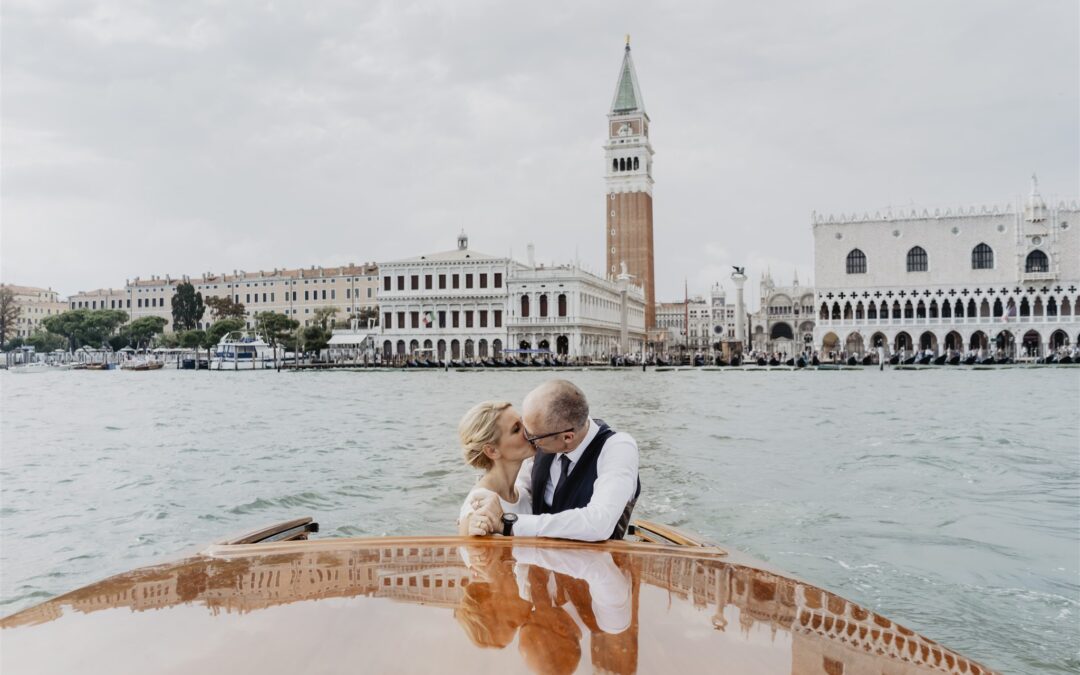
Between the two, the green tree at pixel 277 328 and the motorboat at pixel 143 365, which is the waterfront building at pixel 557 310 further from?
the motorboat at pixel 143 365

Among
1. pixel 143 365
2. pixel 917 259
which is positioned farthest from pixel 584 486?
pixel 143 365

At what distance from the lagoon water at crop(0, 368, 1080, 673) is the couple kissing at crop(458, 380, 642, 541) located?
964 millimetres

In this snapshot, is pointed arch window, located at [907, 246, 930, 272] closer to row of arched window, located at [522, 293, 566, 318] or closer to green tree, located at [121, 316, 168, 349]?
row of arched window, located at [522, 293, 566, 318]

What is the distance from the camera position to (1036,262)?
166 ft

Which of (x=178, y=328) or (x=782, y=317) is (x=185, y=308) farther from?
(x=782, y=317)

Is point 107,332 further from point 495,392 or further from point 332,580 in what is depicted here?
point 332,580

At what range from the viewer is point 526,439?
8.97 feet

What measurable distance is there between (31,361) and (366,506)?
227 feet

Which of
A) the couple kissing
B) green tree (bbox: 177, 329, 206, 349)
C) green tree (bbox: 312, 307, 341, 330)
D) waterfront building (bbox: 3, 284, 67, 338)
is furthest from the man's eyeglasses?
waterfront building (bbox: 3, 284, 67, 338)

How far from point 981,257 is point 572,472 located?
56.7 meters

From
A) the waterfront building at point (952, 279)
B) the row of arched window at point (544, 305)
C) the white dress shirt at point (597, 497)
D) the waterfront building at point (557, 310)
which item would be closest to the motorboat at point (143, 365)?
the waterfront building at point (557, 310)

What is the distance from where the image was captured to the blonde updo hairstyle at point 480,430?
268cm

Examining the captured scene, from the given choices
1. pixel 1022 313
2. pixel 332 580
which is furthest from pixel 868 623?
pixel 1022 313

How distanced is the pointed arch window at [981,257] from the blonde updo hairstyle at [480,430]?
56.6m
